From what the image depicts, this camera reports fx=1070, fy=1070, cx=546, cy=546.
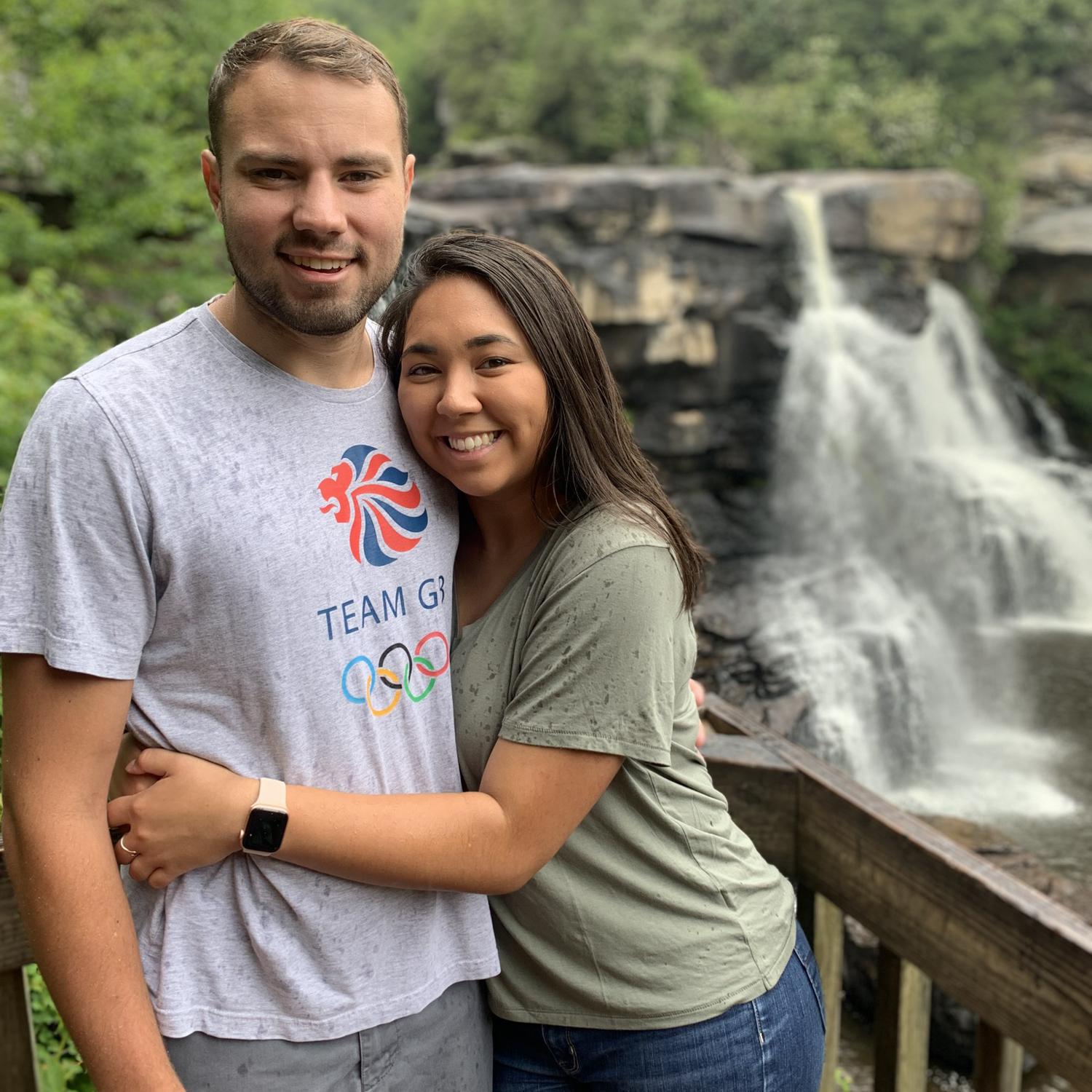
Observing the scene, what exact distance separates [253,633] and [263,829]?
0.23 m

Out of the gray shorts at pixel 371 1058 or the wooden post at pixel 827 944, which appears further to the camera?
the wooden post at pixel 827 944

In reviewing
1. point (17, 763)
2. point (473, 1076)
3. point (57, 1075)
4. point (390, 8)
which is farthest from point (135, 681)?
point (390, 8)

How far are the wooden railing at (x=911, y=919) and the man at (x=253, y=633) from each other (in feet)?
2.24

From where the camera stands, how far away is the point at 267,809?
1.27 meters

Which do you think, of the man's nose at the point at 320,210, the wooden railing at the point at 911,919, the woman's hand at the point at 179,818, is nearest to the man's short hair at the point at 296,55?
the man's nose at the point at 320,210

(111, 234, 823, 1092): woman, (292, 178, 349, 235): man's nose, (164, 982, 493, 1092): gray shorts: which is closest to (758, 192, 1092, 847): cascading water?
(111, 234, 823, 1092): woman

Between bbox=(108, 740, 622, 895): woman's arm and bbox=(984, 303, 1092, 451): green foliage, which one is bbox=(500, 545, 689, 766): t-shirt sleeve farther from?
bbox=(984, 303, 1092, 451): green foliage

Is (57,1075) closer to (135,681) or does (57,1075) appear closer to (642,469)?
(135,681)

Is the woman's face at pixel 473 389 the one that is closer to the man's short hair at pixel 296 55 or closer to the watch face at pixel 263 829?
the man's short hair at pixel 296 55

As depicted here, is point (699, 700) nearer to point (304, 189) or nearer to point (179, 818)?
point (179, 818)

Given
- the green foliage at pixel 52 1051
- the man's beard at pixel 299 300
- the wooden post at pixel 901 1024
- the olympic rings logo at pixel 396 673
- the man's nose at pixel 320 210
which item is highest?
the man's nose at pixel 320 210

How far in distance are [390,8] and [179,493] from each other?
35962mm

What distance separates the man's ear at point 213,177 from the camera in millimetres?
1419

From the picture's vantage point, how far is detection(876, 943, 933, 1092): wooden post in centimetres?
177
